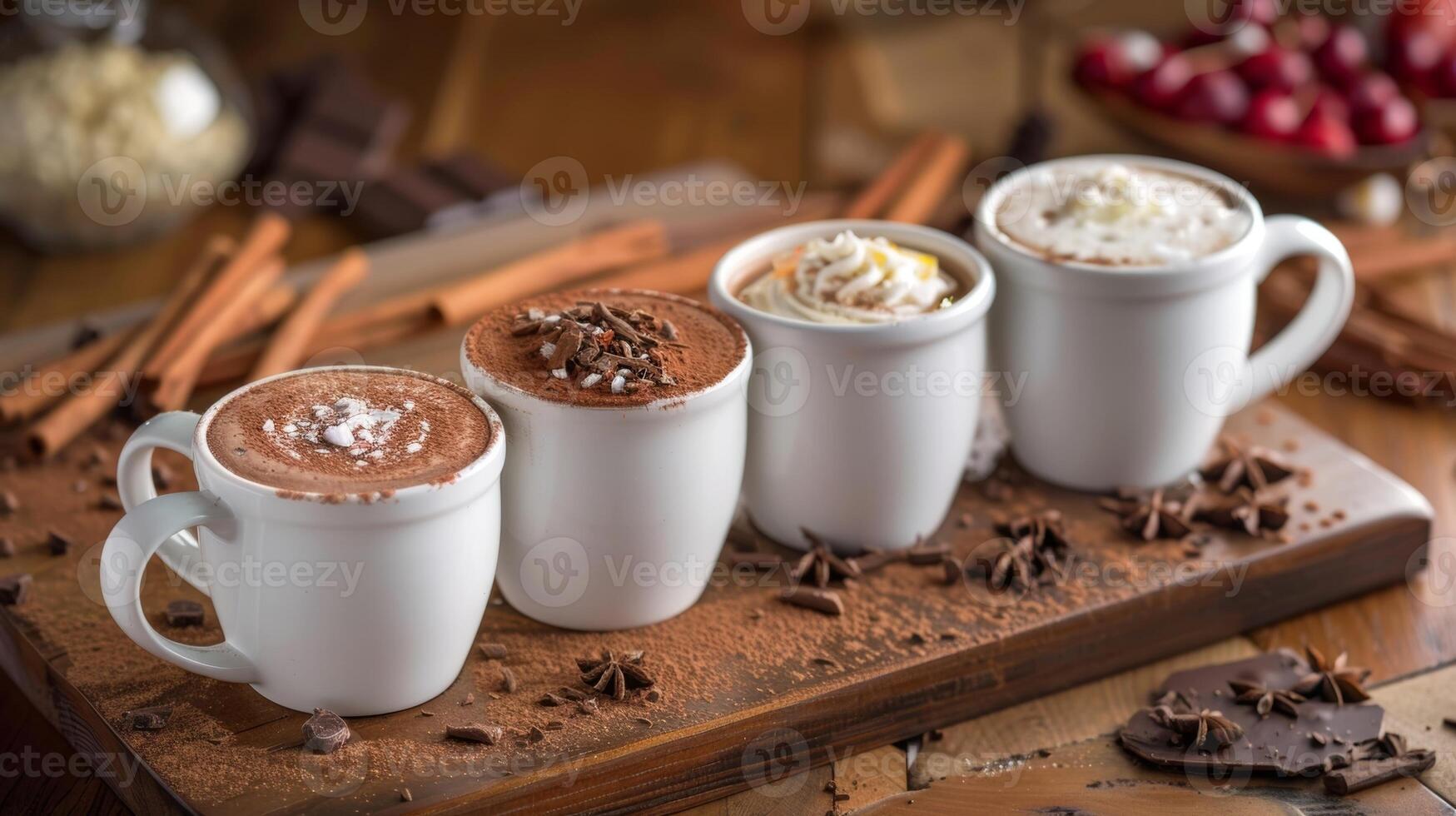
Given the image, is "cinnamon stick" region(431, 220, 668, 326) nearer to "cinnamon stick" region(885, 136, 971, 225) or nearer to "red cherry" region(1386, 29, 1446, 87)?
"cinnamon stick" region(885, 136, 971, 225)

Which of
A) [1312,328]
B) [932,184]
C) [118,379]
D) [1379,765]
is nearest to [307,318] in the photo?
[118,379]

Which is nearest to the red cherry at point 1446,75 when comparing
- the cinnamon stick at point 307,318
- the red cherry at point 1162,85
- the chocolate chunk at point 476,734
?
the red cherry at point 1162,85

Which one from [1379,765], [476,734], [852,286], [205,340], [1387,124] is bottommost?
[1379,765]

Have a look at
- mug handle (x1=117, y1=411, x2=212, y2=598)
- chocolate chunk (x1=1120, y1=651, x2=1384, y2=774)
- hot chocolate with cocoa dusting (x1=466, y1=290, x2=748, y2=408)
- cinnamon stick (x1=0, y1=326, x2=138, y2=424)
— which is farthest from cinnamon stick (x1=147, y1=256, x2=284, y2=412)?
chocolate chunk (x1=1120, y1=651, x2=1384, y2=774)

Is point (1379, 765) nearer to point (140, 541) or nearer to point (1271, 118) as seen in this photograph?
point (140, 541)

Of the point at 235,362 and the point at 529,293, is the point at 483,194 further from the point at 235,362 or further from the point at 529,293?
the point at 235,362

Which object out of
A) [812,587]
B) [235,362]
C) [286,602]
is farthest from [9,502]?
[812,587]
